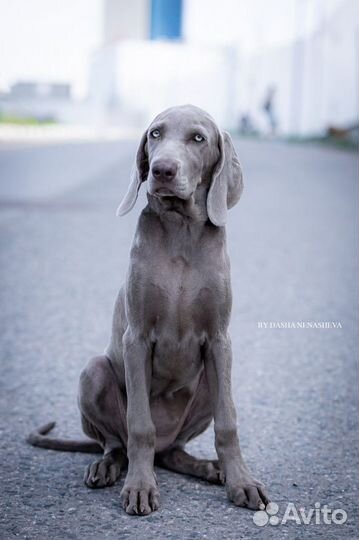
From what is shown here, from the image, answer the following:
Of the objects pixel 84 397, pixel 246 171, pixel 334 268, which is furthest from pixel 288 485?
pixel 246 171

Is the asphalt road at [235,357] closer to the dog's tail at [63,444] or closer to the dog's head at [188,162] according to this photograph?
the dog's tail at [63,444]

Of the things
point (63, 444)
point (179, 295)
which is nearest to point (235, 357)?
point (63, 444)

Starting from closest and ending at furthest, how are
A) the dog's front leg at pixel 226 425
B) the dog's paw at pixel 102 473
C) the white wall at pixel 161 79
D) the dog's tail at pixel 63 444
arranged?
1. the dog's front leg at pixel 226 425
2. the dog's paw at pixel 102 473
3. the dog's tail at pixel 63 444
4. the white wall at pixel 161 79

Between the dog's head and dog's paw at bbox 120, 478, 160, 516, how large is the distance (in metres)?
0.93

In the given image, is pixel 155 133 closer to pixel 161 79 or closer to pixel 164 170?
pixel 164 170

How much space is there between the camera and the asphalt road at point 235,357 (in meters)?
3.00

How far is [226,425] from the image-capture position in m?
3.09

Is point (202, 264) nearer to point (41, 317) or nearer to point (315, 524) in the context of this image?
point (315, 524)

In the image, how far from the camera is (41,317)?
6016 mm

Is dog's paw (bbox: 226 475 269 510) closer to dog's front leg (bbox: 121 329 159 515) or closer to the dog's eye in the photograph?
dog's front leg (bbox: 121 329 159 515)

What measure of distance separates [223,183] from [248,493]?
1.07m

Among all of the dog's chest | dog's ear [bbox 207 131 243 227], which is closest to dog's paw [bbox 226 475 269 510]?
the dog's chest

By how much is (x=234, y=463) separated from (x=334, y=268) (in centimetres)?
495

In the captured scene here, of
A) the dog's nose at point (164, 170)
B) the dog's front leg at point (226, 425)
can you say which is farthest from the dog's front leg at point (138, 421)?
the dog's nose at point (164, 170)
